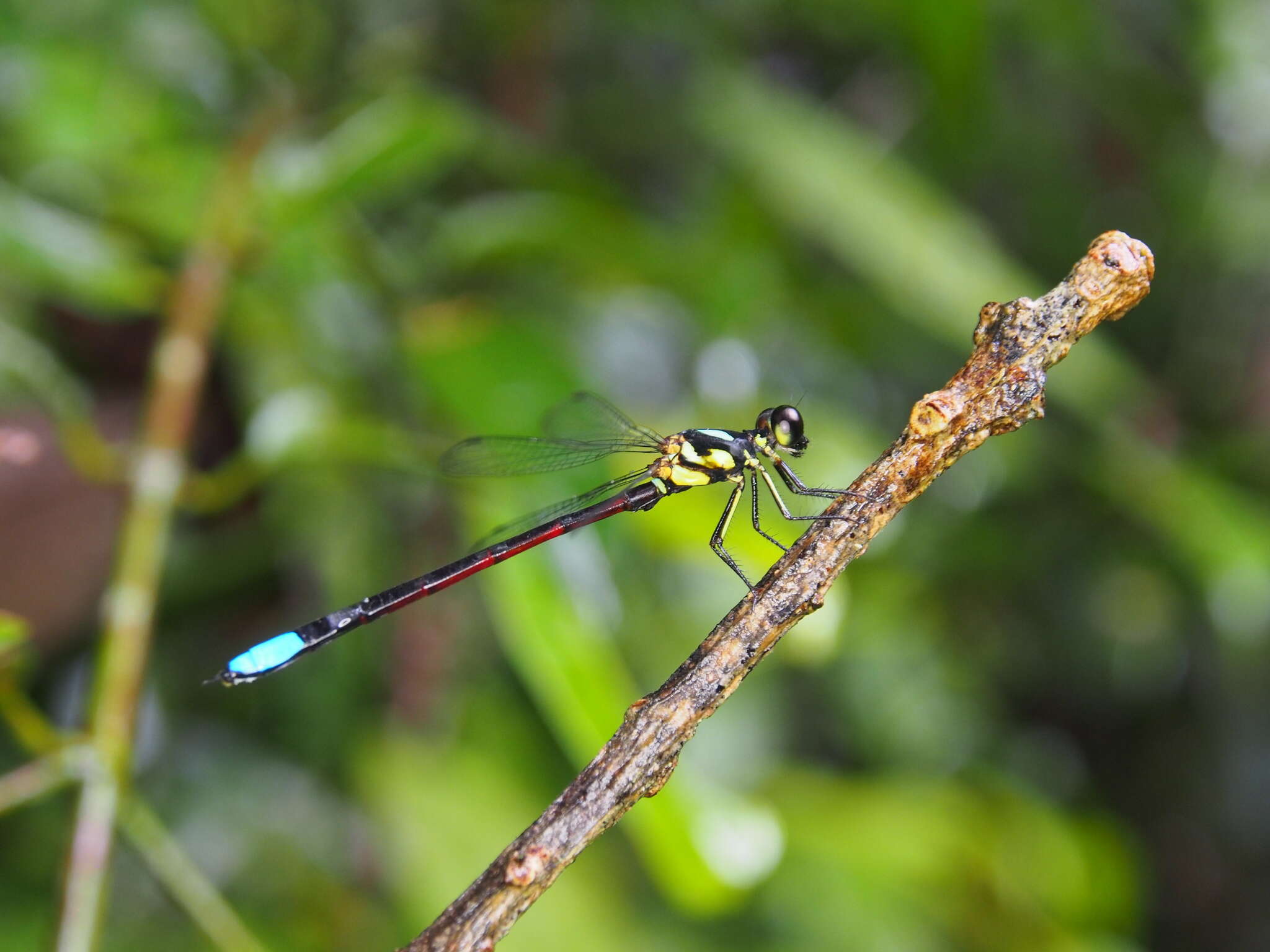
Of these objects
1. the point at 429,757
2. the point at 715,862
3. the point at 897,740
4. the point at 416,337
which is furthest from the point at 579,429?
the point at 897,740

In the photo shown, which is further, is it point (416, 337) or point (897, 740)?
point (897, 740)

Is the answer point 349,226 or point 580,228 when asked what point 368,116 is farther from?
point 580,228

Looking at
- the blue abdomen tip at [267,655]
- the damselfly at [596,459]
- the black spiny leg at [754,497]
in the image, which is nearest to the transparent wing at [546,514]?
the damselfly at [596,459]

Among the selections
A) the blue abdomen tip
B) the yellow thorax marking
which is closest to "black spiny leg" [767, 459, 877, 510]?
the yellow thorax marking

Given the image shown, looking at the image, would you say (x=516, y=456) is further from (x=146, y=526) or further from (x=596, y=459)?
(x=146, y=526)

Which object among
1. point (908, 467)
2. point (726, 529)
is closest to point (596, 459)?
point (726, 529)
